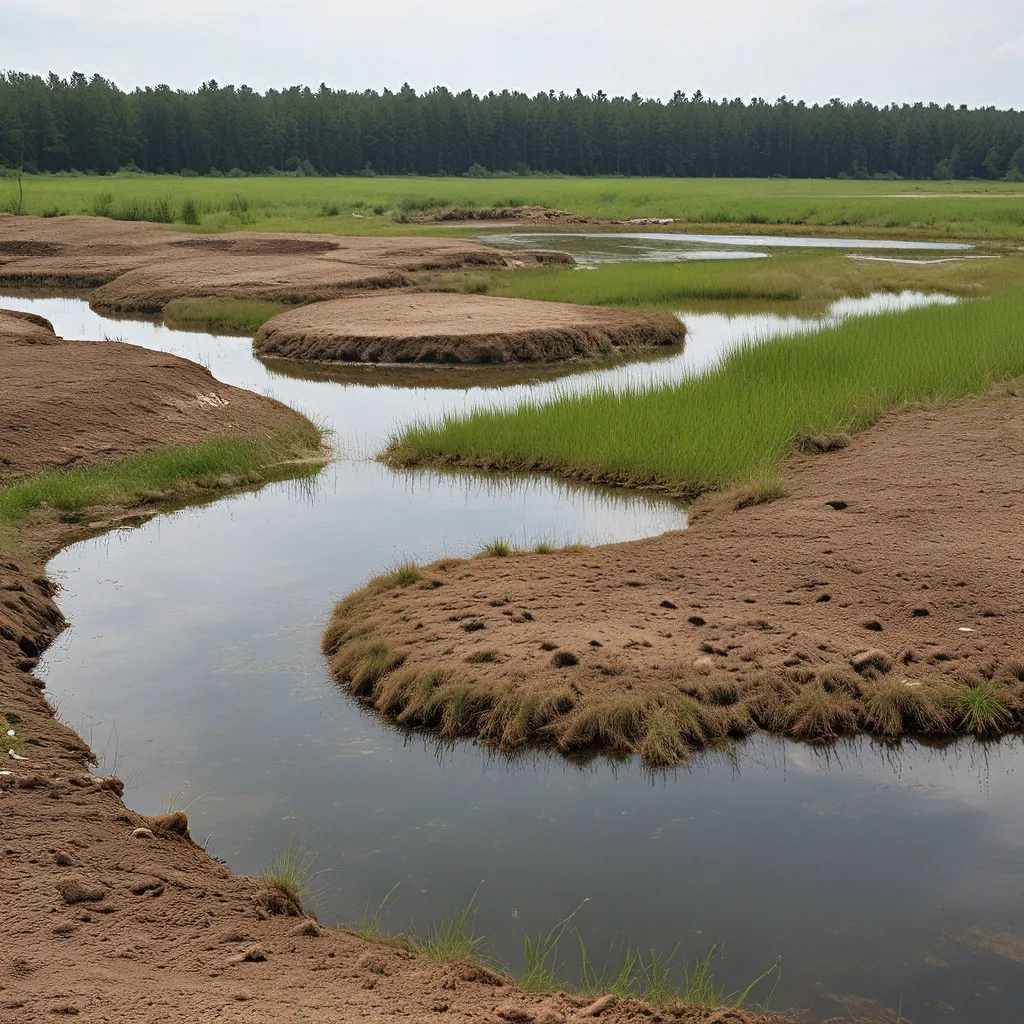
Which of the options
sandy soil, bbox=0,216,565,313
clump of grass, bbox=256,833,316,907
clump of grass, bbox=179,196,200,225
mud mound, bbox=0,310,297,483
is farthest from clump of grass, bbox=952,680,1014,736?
clump of grass, bbox=179,196,200,225

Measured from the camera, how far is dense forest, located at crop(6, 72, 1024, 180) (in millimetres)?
91375

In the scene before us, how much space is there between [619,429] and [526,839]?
7.12m

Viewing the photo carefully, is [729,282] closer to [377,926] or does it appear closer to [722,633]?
[722,633]

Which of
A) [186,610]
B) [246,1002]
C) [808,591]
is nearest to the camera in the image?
[246,1002]

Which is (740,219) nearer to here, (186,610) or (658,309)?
(658,309)

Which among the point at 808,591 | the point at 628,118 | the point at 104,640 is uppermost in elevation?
the point at 628,118

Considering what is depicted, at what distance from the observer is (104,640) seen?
7.48m

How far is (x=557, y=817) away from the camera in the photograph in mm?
5301

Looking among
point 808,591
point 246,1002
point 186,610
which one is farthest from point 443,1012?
point 186,610

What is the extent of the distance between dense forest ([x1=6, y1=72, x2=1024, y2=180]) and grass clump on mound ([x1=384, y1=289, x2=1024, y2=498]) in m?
81.0

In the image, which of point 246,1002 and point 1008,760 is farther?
point 1008,760

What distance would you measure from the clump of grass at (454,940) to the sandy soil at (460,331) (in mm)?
13801

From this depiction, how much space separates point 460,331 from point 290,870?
47.0ft

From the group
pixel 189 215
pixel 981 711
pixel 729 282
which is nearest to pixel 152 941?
pixel 981 711
